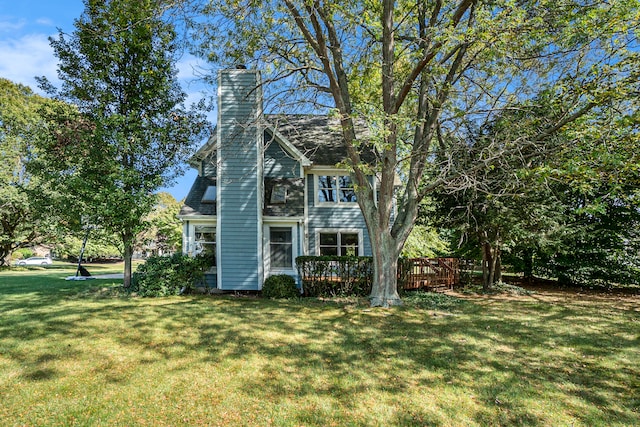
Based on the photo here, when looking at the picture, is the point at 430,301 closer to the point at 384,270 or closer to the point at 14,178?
the point at 384,270

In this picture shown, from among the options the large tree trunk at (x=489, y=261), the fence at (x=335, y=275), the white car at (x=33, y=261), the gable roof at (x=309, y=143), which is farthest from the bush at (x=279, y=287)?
the white car at (x=33, y=261)

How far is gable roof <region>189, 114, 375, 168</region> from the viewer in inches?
564

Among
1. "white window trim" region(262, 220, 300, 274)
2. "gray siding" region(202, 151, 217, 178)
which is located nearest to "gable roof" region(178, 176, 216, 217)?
"gray siding" region(202, 151, 217, 178)

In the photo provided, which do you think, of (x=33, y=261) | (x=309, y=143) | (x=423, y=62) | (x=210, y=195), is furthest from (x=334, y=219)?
(x=33, y=261)

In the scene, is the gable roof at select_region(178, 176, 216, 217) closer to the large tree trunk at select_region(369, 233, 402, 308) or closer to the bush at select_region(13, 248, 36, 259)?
the large tree trunk at select_region(369, 233, 402, 308)

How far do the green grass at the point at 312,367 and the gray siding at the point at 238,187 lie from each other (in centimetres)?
334

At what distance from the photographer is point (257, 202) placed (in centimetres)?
1305

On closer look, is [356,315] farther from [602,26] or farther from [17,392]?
[602,26]

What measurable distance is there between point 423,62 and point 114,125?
10698 mm

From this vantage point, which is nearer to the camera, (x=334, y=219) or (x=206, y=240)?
(x=206, y=240)

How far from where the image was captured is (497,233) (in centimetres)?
1394

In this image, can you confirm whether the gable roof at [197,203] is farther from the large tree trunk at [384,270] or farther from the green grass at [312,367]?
the large tree trunk at [384,270]

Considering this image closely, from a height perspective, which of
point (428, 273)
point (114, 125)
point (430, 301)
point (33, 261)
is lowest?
point (33, 261)

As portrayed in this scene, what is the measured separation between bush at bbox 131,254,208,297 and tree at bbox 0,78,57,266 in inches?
629
